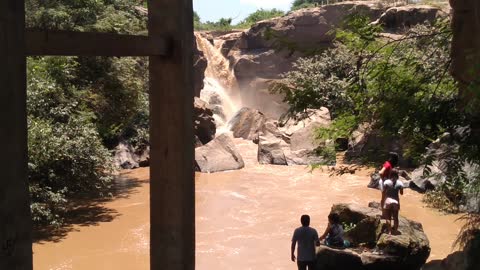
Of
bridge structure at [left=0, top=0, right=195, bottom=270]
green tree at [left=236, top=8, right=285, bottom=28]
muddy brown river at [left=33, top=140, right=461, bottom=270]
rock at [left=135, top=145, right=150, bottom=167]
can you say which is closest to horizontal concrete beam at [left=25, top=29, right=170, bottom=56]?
bridge structure at [left=0, top=0, right=195, bottom=270]

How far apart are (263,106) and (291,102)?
2221 cm

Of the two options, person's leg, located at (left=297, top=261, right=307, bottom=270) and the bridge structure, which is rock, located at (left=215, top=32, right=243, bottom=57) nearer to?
person's leg, located at (left=297, top=261, right=307, bottom=270)

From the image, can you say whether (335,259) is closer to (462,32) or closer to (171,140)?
(462,32)

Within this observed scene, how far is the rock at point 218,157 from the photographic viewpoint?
665 inches

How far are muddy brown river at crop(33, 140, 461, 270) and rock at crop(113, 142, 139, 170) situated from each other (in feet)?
1.65

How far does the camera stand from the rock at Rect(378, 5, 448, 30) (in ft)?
72.1

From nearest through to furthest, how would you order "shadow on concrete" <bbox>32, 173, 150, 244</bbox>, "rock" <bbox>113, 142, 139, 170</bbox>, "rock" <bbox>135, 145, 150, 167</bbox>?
1. "shadow on concrete" <bbox>32, 173, 150, 244</bbox>
2. "rock" <bbox>113, 142, 139, 170</bbox>
3. "rock" <bbox>135, 145, 150, 167</bbox>

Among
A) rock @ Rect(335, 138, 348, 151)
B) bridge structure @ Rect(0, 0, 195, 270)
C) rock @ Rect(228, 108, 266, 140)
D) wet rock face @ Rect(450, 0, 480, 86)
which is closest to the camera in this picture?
bridge structure @ Rect(0, 0, 195, 270)

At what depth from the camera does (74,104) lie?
1098cm

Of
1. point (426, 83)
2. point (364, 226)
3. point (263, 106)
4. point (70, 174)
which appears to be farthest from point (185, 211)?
point (263, 106)

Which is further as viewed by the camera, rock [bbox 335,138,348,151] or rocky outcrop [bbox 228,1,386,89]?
rocky outcrop [bbox 228,1,386,89]

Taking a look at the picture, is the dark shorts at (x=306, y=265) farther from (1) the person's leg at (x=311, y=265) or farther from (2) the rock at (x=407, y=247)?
(2) the rock at (x=407, y=247)

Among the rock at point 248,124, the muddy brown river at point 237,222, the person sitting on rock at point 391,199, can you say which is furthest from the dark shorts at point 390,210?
the rock at point 248,124

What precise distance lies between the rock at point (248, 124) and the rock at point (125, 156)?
19.9 ft
